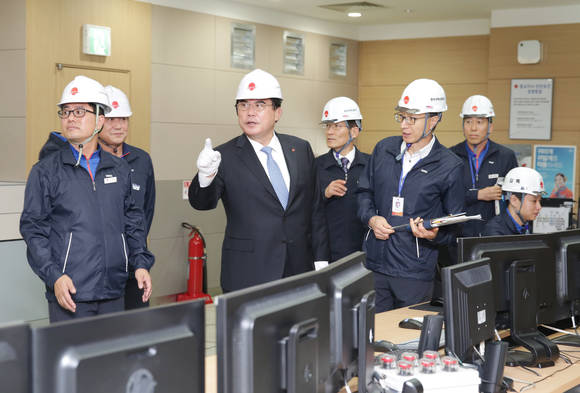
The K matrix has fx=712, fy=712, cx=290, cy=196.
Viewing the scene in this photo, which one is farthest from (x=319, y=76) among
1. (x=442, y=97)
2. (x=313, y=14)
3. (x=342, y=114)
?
(x=442, y=97)

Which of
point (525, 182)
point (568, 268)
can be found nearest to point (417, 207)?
point (525, 182)

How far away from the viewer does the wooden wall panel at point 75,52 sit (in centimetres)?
589

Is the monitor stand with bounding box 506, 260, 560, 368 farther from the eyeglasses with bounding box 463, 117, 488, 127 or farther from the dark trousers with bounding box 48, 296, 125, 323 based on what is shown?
the eyeglasses with bounding box 463, 117, 488, 127

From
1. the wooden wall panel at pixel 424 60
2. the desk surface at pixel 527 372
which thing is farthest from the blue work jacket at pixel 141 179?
the wooden wall panel at pixel 424 60

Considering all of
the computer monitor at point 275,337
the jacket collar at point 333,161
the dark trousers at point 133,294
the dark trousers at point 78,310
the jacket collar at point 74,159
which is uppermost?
the jacket collar at point 74,159

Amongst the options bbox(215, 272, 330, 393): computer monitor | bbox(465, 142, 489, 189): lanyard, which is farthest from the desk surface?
bbox(465, 142, 489, 189): lanyard

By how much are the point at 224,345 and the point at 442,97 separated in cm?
293

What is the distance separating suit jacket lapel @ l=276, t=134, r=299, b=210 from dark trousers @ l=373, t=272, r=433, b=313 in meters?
0.68

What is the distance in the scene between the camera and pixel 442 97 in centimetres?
401

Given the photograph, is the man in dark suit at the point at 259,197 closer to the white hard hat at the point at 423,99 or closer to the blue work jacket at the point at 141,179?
the white hard hat at the point at 423,99

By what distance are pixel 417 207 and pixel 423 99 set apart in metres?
0.62

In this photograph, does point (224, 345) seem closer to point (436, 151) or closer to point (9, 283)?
point (436, 151)

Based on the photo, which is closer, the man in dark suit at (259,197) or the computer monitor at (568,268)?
the computer monitor at (568,268)

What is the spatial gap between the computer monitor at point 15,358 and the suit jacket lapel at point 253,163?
2.41 meters
